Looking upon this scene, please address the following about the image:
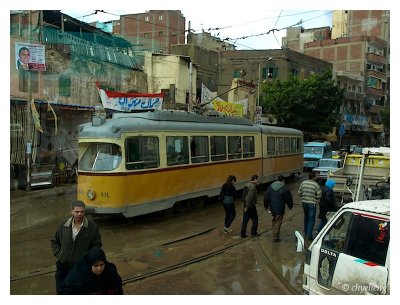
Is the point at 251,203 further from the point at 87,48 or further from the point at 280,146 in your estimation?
the point at 87,48

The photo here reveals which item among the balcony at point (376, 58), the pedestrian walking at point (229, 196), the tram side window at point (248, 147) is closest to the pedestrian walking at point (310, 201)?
the pedestrian walking at point (229, 196)

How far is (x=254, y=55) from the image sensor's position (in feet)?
149

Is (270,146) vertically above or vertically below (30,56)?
below

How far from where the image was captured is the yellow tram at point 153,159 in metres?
10.7

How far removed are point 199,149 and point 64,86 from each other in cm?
832

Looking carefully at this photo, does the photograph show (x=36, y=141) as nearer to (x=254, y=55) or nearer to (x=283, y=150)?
(x=283, y=150)

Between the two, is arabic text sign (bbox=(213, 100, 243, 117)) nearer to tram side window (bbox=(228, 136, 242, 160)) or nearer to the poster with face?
tram side window (bbox=(228, 136, 242, 160))

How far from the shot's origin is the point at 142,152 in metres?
11.2

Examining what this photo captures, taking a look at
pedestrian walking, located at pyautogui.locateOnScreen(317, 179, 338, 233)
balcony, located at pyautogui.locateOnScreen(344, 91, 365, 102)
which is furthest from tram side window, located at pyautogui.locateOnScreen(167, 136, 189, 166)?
balcony, located at pyautogui.locateOnScreen(344, 91, 365, 102)

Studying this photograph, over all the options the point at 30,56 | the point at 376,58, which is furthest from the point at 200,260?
the point at 376,58

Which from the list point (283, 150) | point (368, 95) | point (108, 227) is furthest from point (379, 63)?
point (108, 227)

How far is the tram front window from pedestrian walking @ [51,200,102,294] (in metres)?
5.59

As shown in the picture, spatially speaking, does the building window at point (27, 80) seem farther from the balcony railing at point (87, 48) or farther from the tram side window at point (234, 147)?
the tram side window at point (234, 147)

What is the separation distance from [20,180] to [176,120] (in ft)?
24.0
